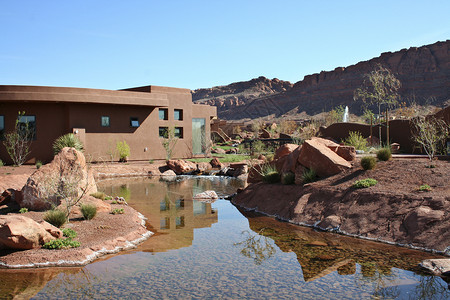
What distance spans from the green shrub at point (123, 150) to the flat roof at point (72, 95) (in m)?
3.03

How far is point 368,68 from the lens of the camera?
87.6 m

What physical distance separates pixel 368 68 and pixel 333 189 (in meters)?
82.8

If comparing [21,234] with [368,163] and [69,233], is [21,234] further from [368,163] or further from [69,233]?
[368,163]

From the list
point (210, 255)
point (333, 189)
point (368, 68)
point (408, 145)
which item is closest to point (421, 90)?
point (368, 68)

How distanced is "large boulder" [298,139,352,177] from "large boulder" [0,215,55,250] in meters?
8.62

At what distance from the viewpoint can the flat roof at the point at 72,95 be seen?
83.3 ft

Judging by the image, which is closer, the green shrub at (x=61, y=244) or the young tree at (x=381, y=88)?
the green shrub at (x=61, y=244)

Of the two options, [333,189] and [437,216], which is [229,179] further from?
[437,216]

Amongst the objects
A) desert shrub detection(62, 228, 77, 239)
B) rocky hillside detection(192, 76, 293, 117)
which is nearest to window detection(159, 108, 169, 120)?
desert shrub detection(62, 228, 77, 239)

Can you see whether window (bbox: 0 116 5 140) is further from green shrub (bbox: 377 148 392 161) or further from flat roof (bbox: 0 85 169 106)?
green shrub (bbox: 377 148 392 161)

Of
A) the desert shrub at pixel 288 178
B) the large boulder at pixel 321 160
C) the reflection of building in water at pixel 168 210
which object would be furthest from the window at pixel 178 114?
the large boulder at pixel 321 160

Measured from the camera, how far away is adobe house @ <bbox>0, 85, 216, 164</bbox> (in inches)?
1038

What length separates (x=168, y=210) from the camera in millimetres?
14078

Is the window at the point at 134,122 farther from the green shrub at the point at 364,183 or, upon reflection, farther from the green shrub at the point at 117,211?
the green shrub at the point at 364,183
